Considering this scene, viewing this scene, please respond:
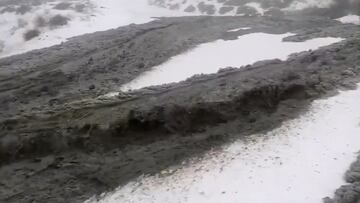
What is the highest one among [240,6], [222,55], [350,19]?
[240,6]

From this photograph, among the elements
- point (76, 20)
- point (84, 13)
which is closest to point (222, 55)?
point (76, 20)

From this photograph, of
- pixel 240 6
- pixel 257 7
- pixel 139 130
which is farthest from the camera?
pixel 240 6

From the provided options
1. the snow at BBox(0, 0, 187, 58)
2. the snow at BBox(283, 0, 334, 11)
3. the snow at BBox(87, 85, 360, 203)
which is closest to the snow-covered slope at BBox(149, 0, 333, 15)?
the snow at BBox(283, 0, 334, 11)

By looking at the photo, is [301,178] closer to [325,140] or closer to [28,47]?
[325,140]

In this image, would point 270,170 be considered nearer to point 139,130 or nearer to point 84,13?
point 139,130

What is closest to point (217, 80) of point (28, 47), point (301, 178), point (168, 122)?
point (168, 122)

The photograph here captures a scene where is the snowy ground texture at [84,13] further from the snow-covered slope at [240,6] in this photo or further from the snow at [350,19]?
the snow at [350,19]
